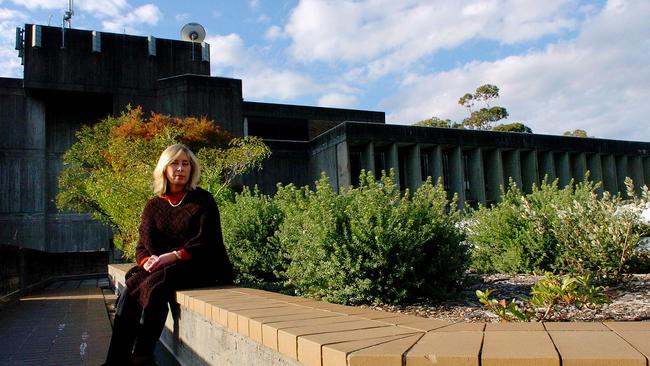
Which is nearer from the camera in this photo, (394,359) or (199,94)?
(394,359)

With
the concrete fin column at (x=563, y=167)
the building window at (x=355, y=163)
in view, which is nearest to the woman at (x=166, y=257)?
the building window at (x=355, y=163)

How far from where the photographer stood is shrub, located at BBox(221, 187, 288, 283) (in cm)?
666

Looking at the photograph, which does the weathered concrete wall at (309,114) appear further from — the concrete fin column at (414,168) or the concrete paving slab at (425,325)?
the concrete paving slab at (425,325)

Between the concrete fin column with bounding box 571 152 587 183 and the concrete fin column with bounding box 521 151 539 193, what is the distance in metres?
4.27

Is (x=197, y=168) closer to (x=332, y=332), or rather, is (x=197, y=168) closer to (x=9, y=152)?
(x=332, y=332)

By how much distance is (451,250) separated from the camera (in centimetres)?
509

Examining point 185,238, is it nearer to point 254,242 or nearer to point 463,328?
point 463,328

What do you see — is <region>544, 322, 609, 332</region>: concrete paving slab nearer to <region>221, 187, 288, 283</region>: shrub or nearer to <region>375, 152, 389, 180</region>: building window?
<region>221, 187, 288, 283</region>: shrub

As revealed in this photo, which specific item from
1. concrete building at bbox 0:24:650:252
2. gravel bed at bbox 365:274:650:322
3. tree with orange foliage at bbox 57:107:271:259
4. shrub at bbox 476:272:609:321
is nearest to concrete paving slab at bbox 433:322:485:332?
shrub at bbox 476:272:609:321

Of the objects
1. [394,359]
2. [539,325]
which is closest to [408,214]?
[539,325]

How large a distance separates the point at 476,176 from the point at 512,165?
9.95 ft

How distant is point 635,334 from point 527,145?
136ft

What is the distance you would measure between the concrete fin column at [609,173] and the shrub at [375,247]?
44.7 meters

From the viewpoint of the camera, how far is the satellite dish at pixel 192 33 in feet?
133
